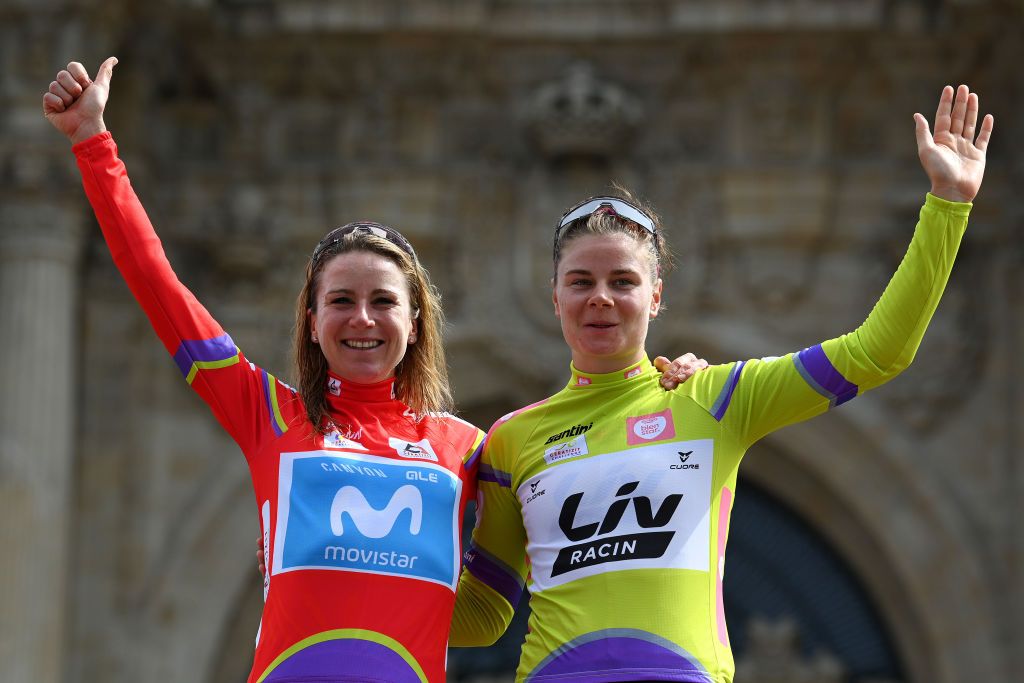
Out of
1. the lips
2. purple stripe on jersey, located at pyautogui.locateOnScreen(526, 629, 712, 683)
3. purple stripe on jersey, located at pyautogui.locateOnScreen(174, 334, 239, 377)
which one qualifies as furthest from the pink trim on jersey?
purple stripe on jersey, located at pyautogui.locateOnScreen(174, 334, 239, 377)

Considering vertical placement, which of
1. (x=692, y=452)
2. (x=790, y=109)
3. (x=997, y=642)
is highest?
(x=790, y=109)

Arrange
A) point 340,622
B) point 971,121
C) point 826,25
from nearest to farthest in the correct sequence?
point 340,622 → point 971,121 → point 826,25

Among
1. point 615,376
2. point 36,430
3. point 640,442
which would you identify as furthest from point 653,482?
point 36,430

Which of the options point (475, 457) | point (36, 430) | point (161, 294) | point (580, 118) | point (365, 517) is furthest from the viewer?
point (580, 118)

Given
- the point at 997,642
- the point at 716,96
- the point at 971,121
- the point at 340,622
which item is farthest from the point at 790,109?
the point at 340,622

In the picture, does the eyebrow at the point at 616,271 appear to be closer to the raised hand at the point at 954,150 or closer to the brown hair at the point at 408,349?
the brown hair at the point at 408,349

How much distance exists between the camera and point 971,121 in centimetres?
404

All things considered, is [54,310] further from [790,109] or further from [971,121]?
[971,121]

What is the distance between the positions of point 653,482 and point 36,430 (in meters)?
7.13

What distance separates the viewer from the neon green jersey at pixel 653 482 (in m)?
3.70

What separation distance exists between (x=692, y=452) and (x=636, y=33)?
26.1ft

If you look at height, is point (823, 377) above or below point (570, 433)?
above

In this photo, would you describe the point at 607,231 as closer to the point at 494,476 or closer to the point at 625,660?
the point at 494,476

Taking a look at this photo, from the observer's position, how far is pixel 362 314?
13.1ft
